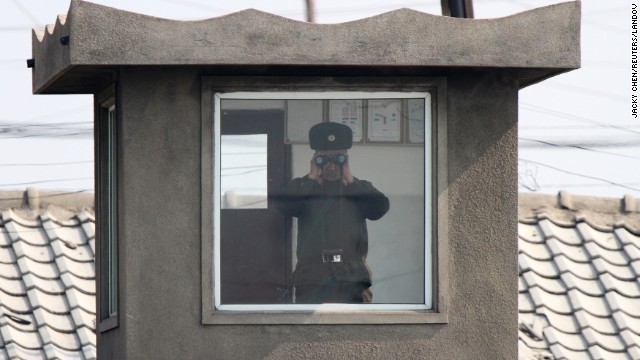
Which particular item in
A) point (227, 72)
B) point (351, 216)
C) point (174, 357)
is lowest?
point (174, 357)

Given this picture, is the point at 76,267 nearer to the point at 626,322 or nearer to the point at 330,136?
the point at 626,322

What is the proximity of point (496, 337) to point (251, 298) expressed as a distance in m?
1.37

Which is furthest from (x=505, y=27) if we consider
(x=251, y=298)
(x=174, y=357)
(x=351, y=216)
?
(x=174, y=357)

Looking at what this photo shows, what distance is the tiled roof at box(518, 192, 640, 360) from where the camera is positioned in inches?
538

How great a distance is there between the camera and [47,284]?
579 inches

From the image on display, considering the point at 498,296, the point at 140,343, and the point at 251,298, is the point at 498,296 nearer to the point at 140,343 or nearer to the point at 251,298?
the point at 251,298

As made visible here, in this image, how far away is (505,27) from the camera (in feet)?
26.6

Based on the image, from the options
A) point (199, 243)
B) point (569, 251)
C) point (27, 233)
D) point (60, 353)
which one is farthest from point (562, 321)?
point (199, 243)

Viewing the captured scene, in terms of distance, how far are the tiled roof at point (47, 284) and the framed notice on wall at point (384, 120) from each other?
602 centimetres

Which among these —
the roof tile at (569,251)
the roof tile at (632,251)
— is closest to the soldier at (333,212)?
the roof tile at (569,251)

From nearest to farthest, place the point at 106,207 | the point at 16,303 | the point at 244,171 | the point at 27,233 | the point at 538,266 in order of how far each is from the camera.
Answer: the point at 244,171, the point at 106,207, the point at 16,303, the point at 538,266, the point at 27,233

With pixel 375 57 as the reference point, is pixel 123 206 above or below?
below

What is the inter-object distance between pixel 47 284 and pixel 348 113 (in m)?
6.98

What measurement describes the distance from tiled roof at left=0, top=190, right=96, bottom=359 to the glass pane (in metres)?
5.67
